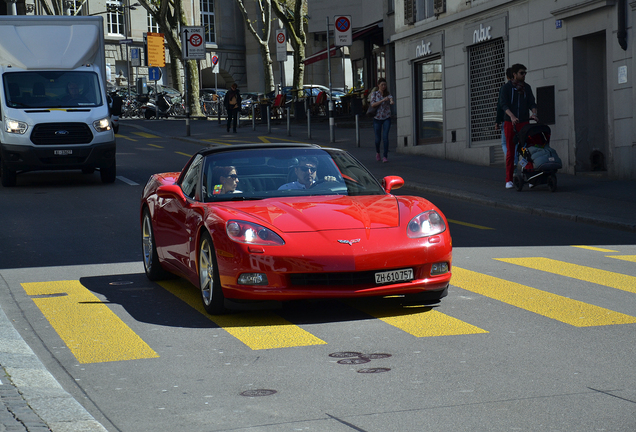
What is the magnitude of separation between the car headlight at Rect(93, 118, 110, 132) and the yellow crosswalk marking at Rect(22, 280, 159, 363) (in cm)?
1031

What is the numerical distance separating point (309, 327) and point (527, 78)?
1480 centimetres

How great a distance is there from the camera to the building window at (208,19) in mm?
74812

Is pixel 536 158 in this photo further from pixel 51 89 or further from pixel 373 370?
pixel 373 370

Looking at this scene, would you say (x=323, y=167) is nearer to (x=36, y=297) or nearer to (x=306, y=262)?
(x=306, y=262)

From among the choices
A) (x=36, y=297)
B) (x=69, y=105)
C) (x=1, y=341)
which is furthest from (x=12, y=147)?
(x=1, y=341)

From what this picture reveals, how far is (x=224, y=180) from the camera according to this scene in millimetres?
7574

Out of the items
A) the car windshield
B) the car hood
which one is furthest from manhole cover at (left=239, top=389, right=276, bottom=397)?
the car windshield

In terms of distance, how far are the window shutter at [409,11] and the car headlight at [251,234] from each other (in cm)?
2046

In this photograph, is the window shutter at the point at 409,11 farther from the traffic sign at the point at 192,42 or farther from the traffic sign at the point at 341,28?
the traffic sign at the point at 192,42

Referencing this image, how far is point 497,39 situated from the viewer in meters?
21.8

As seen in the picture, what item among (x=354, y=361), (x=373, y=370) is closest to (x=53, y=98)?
(x=354, y=361)

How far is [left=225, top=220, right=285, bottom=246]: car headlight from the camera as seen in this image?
662 centimetres

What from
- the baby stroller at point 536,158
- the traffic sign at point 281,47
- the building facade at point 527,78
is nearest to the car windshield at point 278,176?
the baby stroller at point 536,158

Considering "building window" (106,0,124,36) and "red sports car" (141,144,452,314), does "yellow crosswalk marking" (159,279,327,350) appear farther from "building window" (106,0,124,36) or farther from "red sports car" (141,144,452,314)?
"building window" (106,0,124,36)
